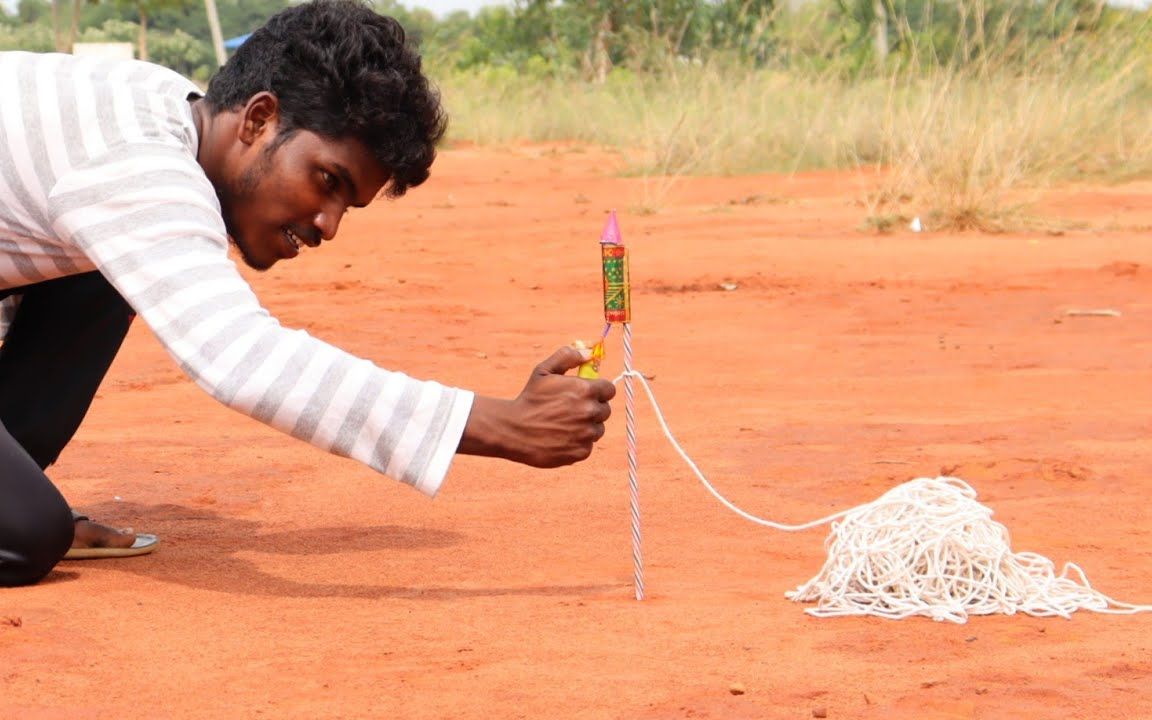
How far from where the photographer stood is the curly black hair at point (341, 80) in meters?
2.94

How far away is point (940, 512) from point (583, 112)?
20479mm

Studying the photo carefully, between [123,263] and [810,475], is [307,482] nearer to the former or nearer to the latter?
[810,475]

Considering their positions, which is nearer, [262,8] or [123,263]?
[123,263]

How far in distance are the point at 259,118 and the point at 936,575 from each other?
156 cm

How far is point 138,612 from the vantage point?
10.0ft

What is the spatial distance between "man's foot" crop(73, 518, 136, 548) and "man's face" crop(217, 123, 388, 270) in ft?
2.96

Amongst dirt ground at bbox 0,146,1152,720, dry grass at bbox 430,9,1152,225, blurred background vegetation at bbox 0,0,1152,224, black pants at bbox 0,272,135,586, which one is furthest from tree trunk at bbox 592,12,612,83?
black pants at bbox 0,272,135,586

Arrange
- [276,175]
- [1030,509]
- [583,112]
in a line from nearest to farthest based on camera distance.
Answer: [276,175] → [1030,509] → [583,112]

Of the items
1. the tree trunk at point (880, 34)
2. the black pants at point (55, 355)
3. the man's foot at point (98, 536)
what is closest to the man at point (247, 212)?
the black pants at point (55, 355)

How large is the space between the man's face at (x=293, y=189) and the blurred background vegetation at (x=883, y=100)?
453 millimetres

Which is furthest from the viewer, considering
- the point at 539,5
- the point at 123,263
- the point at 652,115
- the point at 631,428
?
the point at 539,5

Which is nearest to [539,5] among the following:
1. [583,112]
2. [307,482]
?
[583,112]

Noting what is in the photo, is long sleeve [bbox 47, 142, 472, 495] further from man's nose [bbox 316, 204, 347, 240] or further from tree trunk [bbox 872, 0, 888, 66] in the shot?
tree trunk [bbox 872, 0, 888, 66]

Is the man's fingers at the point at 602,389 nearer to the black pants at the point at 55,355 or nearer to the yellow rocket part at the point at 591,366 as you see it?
the yellow rocket part at the point at 591,366
